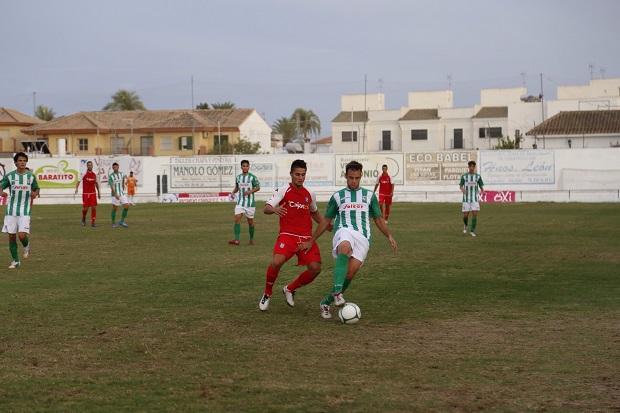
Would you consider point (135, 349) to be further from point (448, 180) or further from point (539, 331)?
point (448, 180)

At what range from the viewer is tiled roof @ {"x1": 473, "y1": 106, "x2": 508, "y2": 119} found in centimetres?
8262

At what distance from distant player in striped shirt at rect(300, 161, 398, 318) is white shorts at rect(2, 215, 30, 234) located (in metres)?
7.95

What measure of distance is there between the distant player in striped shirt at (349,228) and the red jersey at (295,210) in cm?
46

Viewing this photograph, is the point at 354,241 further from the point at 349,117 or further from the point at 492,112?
the point at 349,117

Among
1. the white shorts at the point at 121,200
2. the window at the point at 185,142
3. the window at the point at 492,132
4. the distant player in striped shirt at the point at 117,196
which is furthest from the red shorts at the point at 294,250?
the window at the point at 492,132

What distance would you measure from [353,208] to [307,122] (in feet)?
352

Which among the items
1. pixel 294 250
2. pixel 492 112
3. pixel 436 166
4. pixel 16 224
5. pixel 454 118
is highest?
pixel 492 112

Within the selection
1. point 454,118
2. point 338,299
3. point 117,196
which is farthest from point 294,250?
point 454,118

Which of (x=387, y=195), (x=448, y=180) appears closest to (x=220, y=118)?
(x=448, y=180)

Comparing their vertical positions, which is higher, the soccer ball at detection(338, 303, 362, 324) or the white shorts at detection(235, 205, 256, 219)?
the white shorts at detection(235, 205, 256, 219)

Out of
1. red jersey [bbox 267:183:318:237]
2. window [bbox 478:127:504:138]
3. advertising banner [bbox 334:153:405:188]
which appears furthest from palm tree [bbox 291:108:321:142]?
red jersey [bbox 267:183:318:237]

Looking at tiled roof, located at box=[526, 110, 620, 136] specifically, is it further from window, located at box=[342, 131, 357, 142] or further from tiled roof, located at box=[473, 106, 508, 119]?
window, located at box=[342, 131, 357, 142]

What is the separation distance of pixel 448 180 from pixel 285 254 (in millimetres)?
42918

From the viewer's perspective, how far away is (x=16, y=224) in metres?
16.5
